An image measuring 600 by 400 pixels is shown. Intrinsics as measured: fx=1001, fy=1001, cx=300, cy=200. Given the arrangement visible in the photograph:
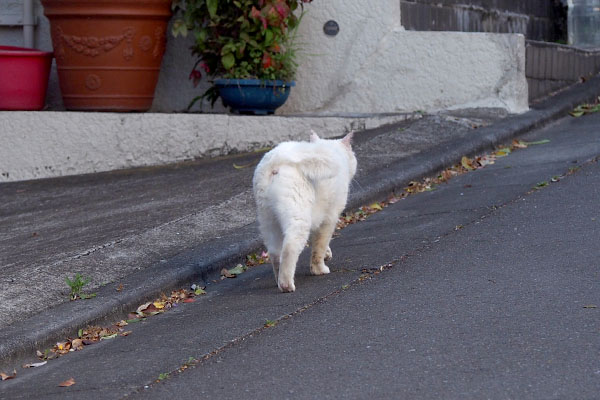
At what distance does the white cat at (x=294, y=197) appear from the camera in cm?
518

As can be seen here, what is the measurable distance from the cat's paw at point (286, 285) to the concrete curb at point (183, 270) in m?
0.69

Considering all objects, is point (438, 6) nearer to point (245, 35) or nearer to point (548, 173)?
point (245, 35)

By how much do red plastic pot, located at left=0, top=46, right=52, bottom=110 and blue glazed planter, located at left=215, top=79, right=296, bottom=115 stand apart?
1667mm

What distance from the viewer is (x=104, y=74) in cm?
947

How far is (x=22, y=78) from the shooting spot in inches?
368

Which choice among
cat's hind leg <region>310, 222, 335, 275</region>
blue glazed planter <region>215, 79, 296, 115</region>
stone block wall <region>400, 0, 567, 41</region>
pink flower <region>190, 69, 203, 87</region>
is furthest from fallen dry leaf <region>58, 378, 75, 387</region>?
stone block wall <region>400, 0, 567, 41</region>

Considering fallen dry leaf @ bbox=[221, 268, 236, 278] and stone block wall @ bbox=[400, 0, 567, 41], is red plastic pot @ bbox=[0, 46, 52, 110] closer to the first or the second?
stone block wall @ bbox=[400, 0, 567, 41]

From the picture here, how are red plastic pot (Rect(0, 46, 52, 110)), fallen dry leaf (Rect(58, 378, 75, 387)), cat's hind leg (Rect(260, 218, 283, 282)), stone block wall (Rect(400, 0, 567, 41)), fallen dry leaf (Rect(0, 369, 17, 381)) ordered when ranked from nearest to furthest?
1. fallen dry leaf (Rect(58, 378, 75, 387))
2. fallen dry leaf (Rect(0, 369, 17, 381))
3. cat's hind leg (Rect(260, 218, 283, 282))
4. red plastic pot (Rect(0, 46, 52, 110))
5. stone block wall (Rect(400, 0, 567, 41))

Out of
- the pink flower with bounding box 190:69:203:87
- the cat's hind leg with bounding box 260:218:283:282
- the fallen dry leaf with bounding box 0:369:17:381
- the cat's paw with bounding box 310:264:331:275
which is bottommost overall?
the cat's paw with bounding box 310:264:331:275

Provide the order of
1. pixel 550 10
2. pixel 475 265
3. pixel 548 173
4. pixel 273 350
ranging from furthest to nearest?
pixel 550 10 < pixel 548 173 < pixel 475 265 < pixel 273 350

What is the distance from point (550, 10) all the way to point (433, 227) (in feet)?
26.5

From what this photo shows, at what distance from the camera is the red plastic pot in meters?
9.25

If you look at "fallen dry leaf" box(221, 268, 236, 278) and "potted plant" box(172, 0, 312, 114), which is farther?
"potted plant" box(172, 0, 312, 114)

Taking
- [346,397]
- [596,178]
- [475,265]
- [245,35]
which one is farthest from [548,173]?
[346,397]
